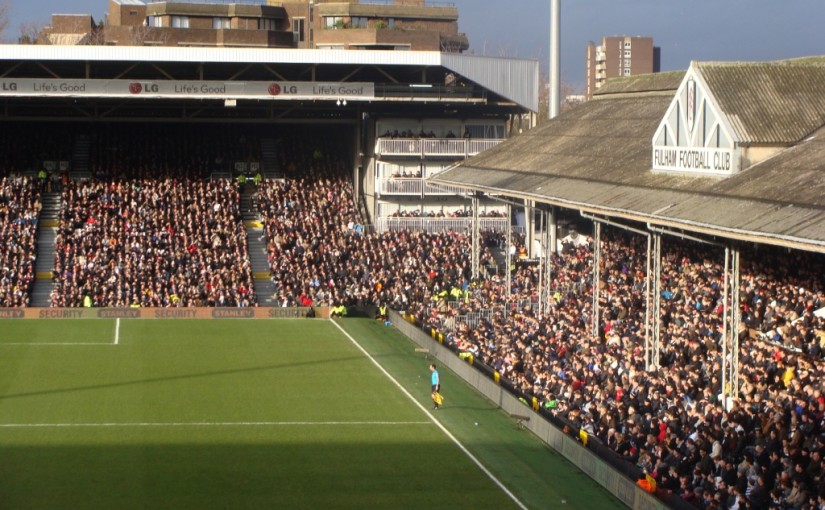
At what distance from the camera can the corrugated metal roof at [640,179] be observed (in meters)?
26.7

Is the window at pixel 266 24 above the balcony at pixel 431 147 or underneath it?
above

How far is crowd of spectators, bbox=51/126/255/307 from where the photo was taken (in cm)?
5547

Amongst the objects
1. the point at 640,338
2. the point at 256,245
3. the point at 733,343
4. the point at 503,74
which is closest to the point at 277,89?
the point at 256,245

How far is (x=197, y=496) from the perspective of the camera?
26250 mm

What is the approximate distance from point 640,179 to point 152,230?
98.7ft

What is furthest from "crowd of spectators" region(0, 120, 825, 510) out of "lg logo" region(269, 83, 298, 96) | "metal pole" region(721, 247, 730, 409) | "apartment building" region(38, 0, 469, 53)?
"apartment building" region(38, 0, 469, 53)

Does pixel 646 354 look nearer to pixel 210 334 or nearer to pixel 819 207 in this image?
pixel 819 207

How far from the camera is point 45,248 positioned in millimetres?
58844

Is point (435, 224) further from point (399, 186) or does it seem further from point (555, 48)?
point (555, 48)

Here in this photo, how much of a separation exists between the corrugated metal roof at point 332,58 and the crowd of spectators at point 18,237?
746 cm

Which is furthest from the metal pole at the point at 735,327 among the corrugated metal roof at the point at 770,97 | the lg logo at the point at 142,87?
the lg logo at the point at 142,87

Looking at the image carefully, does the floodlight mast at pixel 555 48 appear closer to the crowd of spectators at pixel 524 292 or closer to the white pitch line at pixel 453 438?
the crowd of spectators at pixel 524 292

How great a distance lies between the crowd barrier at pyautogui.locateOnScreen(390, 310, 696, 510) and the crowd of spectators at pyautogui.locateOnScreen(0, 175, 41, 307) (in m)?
20.4

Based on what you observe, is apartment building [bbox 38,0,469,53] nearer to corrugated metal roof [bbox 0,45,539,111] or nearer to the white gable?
corrugated metal roof [bbox 0,45,539,111]
